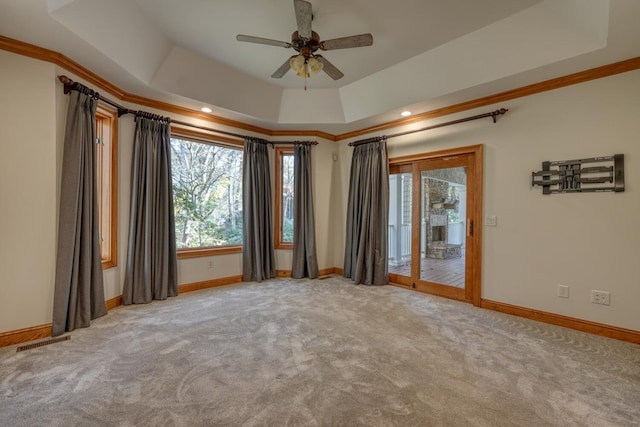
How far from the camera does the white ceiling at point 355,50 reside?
7.61 ft

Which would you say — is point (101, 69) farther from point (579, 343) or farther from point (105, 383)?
point (579, 343)

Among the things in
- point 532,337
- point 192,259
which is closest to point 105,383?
point 192,259

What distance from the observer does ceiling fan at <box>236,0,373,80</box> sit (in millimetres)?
2207

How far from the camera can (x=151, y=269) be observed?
3.57 meters

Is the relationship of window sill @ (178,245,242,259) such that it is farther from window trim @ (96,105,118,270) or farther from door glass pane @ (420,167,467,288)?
door glass pane @ (420,167,467,288)

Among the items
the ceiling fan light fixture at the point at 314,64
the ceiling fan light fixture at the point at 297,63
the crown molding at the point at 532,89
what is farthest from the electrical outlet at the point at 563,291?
the ceiling fan light fixture at the point at 297,63

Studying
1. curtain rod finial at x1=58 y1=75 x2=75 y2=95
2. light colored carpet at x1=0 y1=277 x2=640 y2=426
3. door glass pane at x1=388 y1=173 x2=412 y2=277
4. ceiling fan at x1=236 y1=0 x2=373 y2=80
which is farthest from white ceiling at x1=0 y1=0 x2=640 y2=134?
light colored carpet at x1=0 y1=277 x2=640 y2=426

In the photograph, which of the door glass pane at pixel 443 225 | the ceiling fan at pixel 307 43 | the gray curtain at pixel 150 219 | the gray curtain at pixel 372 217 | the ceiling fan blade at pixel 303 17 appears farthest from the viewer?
the gray curtain at pixel 372 217

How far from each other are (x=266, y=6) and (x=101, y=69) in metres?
1.80

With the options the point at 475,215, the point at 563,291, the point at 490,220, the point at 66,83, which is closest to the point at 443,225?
the point at 475,215

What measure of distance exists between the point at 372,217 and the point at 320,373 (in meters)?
2.80

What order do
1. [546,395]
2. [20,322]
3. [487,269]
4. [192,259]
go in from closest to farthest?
1. [546,395]
2. [20,322]
3. [487,269]
4. [192,259]

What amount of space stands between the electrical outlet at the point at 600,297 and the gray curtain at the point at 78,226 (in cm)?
492

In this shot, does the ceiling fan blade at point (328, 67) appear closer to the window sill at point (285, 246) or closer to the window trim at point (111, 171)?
the window trim at point (111, 171)
